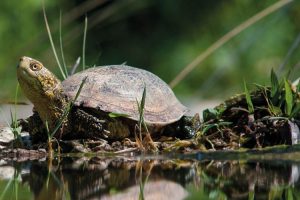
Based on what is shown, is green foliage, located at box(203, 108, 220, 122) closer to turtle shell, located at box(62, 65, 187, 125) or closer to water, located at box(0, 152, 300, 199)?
turtle shell, located at box(62, 65, 187, 125)

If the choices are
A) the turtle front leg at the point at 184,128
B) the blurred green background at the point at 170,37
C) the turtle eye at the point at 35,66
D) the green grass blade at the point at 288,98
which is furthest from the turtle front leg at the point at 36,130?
the blurred green background at the point at 170,37

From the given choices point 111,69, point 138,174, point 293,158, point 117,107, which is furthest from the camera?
point 111,69

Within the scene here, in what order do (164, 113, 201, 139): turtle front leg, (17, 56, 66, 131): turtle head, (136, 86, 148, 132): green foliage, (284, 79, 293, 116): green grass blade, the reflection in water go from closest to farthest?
the reflection in water
(136, 86, 148, 132): green foliage
(284, 79, 293, 116): green grass blade
(17, 56, 66, 131): turtle head
(164, 113, 201, 139): turtle front leg

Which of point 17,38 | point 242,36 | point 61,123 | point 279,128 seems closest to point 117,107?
point 61,123

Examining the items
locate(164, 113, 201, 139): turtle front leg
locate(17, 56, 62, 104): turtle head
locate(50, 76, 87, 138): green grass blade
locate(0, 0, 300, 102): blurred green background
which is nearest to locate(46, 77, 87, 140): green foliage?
locate(50, 76, 87, 138): green grass blade

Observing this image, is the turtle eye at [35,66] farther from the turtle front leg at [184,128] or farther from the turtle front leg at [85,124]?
the turtle front leg at [184,128]

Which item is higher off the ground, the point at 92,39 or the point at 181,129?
the point at 92,39

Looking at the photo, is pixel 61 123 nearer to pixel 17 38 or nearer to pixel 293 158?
pixel 293 158
